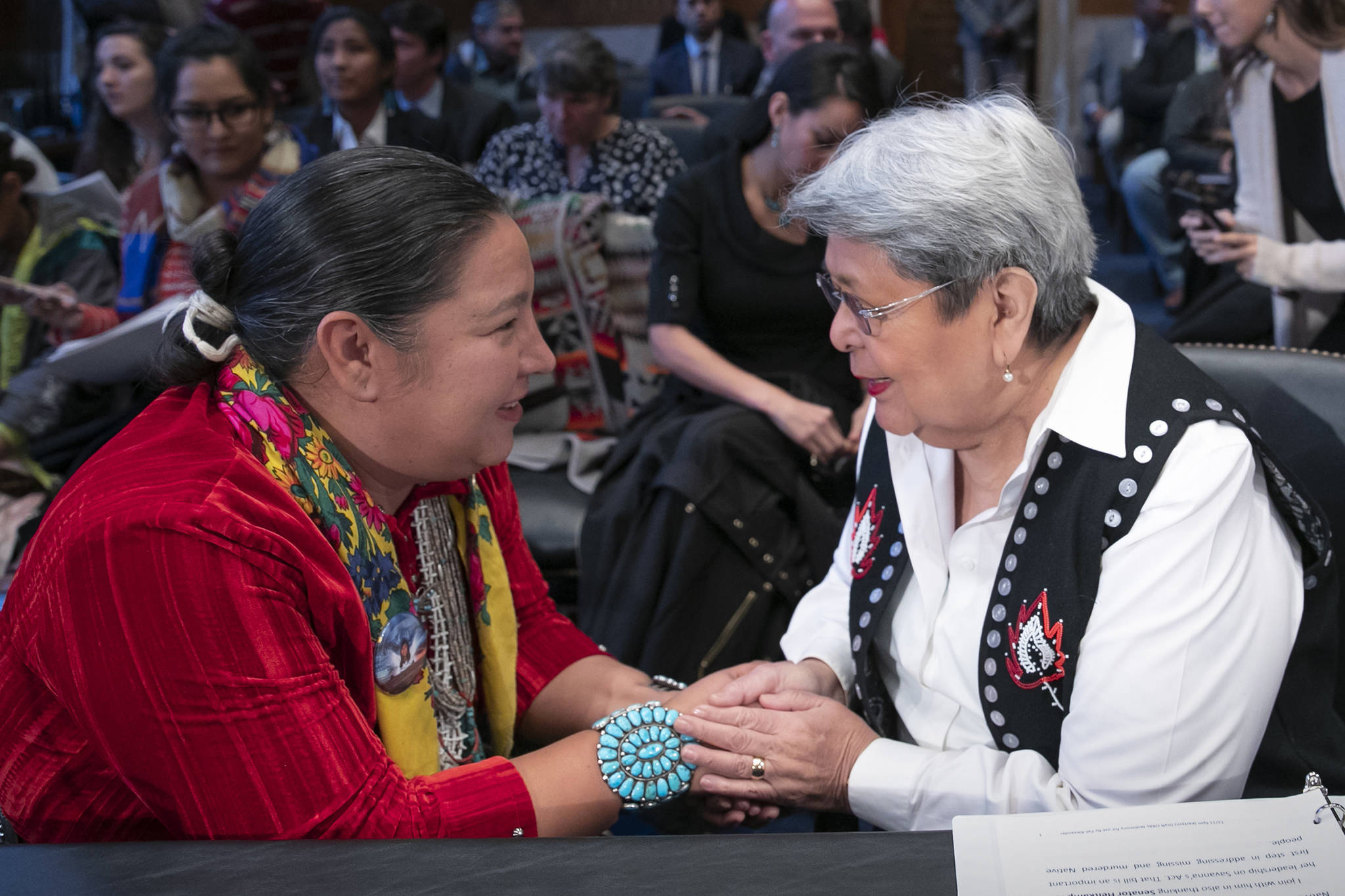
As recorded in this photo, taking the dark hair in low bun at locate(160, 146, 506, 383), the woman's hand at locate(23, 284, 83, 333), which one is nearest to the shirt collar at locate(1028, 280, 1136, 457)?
the dark hair in low bun at locate(160, 146, 506, 383)

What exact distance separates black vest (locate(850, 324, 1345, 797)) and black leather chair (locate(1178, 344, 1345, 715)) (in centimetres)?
22

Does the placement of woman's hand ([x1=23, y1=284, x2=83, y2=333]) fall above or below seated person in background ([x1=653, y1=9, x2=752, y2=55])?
below

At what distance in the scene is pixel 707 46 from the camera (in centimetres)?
639

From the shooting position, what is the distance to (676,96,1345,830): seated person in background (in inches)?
→ 47.8

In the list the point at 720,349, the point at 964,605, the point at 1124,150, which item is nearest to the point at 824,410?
the point at 720,349

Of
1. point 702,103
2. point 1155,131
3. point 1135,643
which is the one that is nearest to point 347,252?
point 1135,643

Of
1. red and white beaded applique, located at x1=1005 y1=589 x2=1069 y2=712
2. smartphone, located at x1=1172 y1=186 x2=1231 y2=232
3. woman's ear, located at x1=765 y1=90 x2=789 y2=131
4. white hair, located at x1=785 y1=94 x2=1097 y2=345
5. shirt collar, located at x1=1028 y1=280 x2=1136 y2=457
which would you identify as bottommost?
red and white beaded applique, located at x1=1005 y1=589 x2=1069 y2=712

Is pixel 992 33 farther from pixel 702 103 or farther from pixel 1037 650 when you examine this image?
pixel 1037 650

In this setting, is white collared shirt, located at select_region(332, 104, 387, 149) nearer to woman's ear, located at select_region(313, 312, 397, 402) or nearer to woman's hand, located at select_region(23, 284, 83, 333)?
woman's hand, located at select_region(23, 284, 83, 333)

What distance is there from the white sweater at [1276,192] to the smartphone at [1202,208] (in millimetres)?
73

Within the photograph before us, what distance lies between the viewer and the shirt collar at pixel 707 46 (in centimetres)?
638

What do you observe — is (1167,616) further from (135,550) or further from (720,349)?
(720,349)

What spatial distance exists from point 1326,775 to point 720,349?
5.86ft

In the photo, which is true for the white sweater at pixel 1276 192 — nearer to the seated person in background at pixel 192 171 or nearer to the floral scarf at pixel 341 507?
the floral scarf at pixel 341 507
